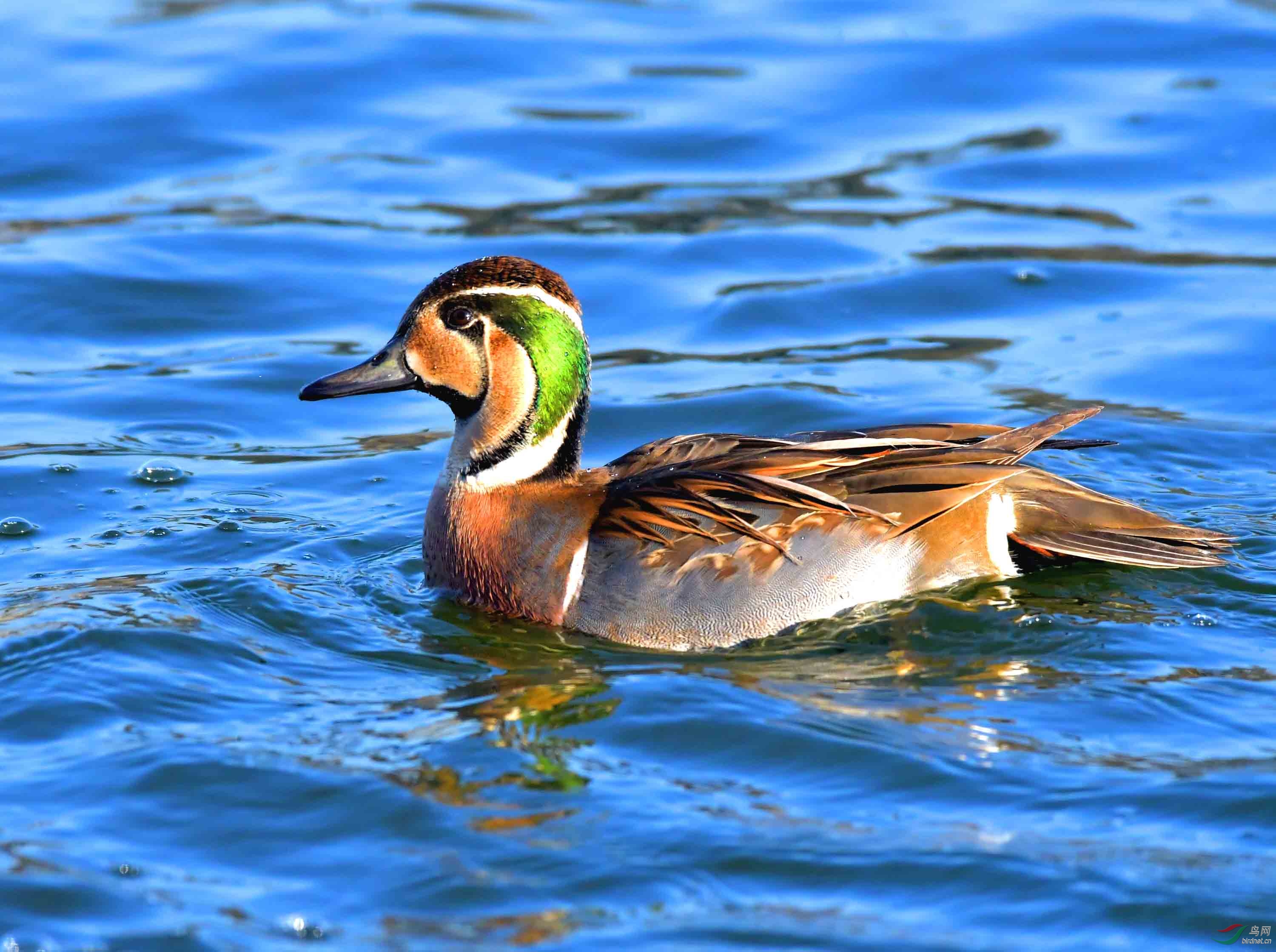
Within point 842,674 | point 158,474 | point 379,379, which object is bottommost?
point 842,674

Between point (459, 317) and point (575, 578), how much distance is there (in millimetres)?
1265

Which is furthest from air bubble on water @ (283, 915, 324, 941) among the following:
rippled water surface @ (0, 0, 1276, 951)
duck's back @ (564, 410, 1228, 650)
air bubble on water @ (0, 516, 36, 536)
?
air bubble on water @ (0, 516, 36, 536)

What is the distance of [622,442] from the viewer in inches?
412

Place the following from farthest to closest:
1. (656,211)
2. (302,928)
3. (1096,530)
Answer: (656,211) < (1096,530) < (302,928)

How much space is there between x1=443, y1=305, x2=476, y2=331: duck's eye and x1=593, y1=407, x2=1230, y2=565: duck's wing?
937mm

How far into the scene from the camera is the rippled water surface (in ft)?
19.2

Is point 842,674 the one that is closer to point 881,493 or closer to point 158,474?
point 881,493

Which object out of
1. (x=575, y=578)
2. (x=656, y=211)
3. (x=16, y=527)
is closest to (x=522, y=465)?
(x=575, y=578)

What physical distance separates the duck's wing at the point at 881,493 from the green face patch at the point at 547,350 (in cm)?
41

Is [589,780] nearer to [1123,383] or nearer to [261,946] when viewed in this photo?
[261,946]

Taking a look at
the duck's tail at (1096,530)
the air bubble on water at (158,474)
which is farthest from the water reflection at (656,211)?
the duck's tail at (1096,530)

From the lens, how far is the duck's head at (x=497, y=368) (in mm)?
7969

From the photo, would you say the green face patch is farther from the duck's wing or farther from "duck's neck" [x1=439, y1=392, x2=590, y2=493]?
the duck's wing

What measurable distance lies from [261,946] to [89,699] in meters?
1.99
